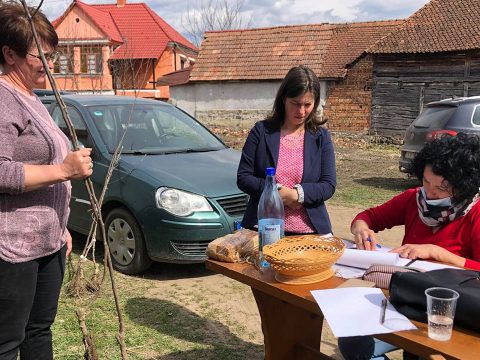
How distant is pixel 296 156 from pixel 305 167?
0.08 meters

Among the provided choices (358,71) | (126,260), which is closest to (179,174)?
(126,260)

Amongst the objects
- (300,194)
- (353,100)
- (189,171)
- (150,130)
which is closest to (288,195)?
(300,194)

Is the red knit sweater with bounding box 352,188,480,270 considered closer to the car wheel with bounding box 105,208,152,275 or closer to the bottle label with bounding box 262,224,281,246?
the bottle label with bounding box 262,224,281,246

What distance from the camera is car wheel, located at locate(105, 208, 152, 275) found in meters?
4.50

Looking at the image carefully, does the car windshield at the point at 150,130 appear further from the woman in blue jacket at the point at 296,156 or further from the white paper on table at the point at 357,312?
the white paper on table at the point at 357,312

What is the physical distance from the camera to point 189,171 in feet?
15.3

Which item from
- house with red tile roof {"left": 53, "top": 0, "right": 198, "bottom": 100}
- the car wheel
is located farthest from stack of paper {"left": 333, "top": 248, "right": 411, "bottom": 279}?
house with red tile roof {"left": 53, "top": 0, "right": 198, "bottom": 100}

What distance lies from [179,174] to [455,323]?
128 inches

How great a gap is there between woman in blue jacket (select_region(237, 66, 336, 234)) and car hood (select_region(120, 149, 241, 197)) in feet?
4.95

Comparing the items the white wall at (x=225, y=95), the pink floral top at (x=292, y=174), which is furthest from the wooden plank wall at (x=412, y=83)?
the pink floral top at (x=292, y=174)

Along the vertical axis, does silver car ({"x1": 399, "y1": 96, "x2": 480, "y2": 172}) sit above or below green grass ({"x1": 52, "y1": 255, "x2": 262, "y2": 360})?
above

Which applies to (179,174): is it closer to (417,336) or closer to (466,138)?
(466,138)

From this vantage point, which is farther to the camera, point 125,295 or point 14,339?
point 125,295

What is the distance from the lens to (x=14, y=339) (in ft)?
6.63
